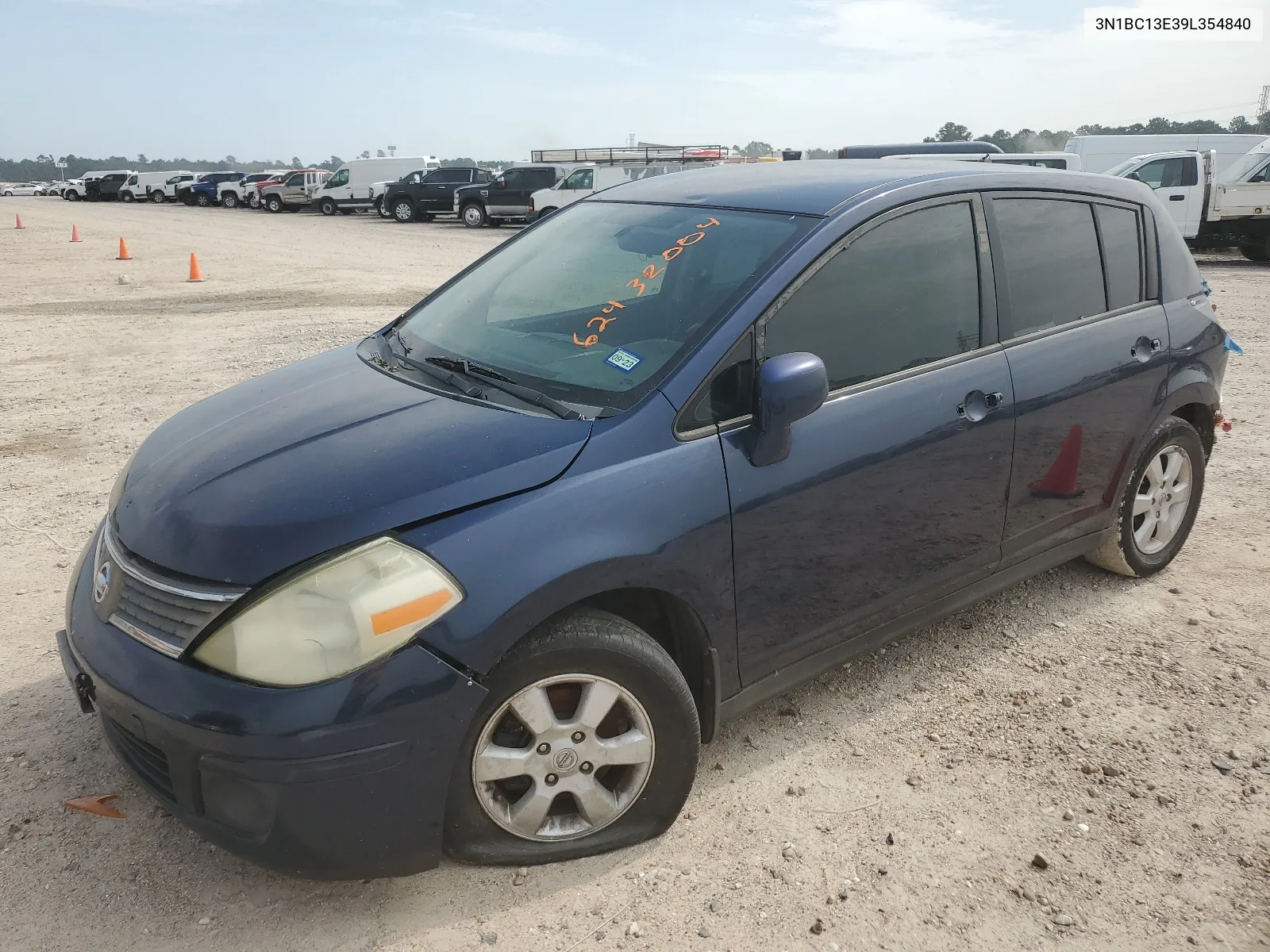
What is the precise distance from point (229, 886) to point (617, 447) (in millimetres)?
1510

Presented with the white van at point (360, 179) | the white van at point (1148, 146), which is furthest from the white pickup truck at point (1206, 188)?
the white van at point (360, 179)

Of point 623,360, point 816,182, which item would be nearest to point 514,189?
point 816,182

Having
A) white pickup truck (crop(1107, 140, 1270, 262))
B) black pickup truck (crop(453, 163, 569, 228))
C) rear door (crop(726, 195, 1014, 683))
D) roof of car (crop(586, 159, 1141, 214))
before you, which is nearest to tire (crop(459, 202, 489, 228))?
black pickup truck (crop(453, 163, 569, 228))

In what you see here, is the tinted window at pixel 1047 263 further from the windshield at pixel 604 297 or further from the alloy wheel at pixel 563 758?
the alloy wheel at pixel 563 758

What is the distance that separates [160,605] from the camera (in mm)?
2428

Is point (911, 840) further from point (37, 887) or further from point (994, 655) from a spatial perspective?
point (37, 887)

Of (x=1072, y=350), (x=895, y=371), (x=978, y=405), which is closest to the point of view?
(x=895, y=371)

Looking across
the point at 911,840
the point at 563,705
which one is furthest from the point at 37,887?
the point at 911,840

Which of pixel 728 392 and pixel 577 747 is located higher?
pixel 728 392

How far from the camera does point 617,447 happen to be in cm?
262

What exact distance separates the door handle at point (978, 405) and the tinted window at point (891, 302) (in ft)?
0.53

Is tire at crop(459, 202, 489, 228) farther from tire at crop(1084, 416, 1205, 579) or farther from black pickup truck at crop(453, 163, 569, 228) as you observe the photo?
tire at crop(1084, 416, 1205, 579)

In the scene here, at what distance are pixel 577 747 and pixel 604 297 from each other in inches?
57.0

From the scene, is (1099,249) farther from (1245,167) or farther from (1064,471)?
(1245,167)
